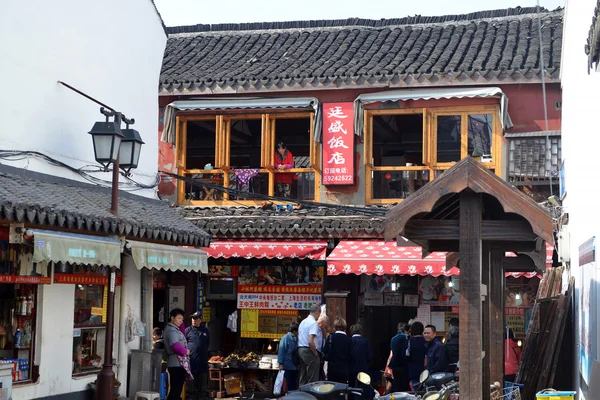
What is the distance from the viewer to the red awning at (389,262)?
17.1 metres

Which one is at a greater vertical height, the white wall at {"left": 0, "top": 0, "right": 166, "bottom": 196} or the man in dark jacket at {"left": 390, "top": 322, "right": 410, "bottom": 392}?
the white wall at {"left": 0, "top": 0, "right": 166, "bottom": 196}

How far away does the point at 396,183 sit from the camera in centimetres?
1938

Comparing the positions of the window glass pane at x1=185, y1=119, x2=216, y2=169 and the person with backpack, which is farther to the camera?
the window glass pane at x1=185, y1=119, x2=216, y2=169

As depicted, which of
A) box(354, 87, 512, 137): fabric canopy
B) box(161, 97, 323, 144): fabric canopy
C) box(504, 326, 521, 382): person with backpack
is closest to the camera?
box(504, 326, 521, 382): person with backpack

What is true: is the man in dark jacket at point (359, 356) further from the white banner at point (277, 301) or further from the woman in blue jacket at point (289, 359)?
the white banner at point (277, 301)

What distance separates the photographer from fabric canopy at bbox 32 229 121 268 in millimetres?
11266

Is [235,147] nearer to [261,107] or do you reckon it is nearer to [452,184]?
[261,107]

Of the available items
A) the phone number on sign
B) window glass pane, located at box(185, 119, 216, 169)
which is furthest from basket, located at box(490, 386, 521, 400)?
window glass pane, located at box(185, 119, 216, 169)

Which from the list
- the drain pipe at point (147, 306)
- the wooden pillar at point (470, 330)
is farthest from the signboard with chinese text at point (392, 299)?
the wooden pillar at point (470, 330)

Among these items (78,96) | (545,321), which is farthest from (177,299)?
(545,321)

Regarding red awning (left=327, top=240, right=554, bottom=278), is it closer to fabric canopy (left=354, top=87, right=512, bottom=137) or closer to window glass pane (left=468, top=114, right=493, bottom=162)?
window glass pane (left=468, top=114, right=493, bottom=162)

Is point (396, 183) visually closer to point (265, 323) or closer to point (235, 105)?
point (235, 105)

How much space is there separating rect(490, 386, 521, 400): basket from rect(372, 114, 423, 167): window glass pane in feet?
40.8

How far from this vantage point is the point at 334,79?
19.2m
